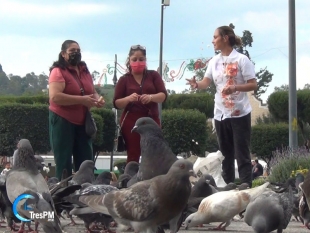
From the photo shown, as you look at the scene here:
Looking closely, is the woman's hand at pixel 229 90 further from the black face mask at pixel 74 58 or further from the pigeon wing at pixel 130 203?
the pigeon wing at pixel 130 203

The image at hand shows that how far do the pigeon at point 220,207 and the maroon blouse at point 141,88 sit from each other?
5.12ft

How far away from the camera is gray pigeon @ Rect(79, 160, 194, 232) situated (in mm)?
5586

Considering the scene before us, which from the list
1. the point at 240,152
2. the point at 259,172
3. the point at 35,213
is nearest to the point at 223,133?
the point at 240,152

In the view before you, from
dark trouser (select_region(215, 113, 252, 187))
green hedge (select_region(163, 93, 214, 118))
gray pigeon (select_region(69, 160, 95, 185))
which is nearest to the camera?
gray pigeon (select_region(69, 160, 95, 185))

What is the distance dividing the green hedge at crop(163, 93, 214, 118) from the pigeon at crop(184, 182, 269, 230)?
153 feet

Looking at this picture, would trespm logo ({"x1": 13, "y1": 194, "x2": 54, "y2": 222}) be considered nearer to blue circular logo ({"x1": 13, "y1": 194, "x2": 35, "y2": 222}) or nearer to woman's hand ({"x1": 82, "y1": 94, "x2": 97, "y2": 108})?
blue circular logo ({"x1": 13, "y1": 194, "x2": 35, "y2": 222})

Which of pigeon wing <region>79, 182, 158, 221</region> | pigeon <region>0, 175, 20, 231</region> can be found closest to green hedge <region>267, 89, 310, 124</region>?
pigeon <region>0, 175, 20, 231</region>

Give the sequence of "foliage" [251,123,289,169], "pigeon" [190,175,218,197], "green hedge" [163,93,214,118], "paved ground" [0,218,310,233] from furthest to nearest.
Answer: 1. "green hedge" [163,93,214,118]
2. "foliage" [251,123,289,169]
3. "pigeon" [190,175,218,197]
4. "paved ground" [0,218,310,233]

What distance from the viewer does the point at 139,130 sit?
7.19m

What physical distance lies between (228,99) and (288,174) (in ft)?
14.8

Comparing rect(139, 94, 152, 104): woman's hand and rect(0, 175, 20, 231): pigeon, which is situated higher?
rect(139, 94, 152, 104): woman's hand

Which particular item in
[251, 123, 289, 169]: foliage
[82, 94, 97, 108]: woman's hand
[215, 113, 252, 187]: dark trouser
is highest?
[82, 94, 97, 108]: woman's hand

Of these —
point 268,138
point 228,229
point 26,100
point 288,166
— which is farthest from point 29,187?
point 26,100

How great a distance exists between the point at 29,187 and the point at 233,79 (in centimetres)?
372
